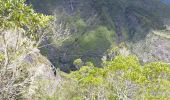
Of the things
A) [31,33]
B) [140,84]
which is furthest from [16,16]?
[140,84]

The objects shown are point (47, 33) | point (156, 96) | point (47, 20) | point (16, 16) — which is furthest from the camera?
point (156, 96)

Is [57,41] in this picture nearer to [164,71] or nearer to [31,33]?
[31,33]

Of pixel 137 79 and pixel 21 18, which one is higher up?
pixel 21 18

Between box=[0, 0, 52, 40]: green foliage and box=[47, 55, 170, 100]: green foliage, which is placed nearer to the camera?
box=[0, 0, 52, 40]: green foliage

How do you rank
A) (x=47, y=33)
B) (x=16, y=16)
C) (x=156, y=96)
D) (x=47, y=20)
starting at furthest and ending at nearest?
(x=156, y=96), (x=47, y=33), (x=47, y=20), (x=16, y=16)

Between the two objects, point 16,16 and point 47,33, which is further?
point 47,33

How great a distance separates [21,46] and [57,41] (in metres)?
1.57

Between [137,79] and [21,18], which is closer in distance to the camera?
[21,18]

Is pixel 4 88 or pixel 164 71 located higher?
pixel 164 71

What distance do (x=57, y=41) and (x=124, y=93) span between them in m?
34.9

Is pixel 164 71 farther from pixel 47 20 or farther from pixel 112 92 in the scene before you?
pixel 47 20

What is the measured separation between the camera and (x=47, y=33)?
64.8ft

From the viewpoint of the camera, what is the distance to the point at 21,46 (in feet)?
61.9

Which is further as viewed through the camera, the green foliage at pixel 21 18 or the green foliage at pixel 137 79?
the green foliage at pixel 137 79
